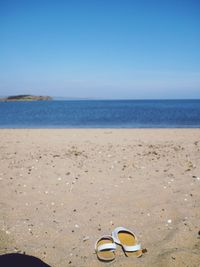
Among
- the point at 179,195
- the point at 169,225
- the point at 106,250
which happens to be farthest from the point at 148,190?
the point at 106,250

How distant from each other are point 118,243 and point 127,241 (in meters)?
0.16

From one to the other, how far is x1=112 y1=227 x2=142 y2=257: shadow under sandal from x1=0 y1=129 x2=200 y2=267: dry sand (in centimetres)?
12

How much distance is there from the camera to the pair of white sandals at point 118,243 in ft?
11.2

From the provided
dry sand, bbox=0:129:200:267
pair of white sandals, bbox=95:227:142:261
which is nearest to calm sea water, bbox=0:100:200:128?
dry sand, bbox=0:129:200:267

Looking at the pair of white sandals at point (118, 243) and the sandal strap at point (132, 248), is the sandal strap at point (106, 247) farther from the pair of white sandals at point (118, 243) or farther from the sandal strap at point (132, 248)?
the sandal strap at point (132, 248)

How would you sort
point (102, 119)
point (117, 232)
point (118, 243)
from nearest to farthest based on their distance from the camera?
point (118, 243) < point (117, 232) < point (102, 119)

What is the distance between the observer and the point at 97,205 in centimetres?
491

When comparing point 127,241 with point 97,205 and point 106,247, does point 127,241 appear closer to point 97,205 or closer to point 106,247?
point 106,247

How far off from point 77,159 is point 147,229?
4.59 metres

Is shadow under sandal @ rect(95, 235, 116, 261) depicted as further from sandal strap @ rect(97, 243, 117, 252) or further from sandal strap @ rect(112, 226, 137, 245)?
sandal strap @ rect(112, 226, 137, 245)

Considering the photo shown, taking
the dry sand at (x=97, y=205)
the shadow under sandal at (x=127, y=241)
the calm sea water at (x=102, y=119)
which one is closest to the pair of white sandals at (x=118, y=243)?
the shadow under sandal at (x=127, y=241)

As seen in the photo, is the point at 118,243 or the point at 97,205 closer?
the point at 118,243

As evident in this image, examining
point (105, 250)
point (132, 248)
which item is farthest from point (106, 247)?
point (132, 248)

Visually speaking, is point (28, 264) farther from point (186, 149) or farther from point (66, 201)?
point (186, 149)
